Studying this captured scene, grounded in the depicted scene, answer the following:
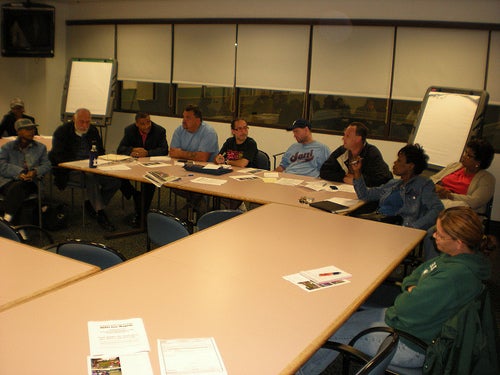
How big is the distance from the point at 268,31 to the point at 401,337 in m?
6.20

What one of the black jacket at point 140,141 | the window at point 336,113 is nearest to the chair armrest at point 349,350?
the black jacket at point 140,141

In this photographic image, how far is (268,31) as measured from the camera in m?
7.76

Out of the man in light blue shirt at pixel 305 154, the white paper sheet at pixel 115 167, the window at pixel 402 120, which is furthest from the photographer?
the window at pixel 402 120

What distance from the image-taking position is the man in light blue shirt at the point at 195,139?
605 cm

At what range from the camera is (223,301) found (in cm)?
225

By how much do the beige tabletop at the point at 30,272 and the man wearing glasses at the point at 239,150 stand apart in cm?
307

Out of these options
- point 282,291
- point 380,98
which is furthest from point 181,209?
point 282,291

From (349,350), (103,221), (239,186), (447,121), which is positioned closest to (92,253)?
(349,350)

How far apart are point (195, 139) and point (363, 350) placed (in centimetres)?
413

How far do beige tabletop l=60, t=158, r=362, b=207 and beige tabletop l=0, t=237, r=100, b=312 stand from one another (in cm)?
186

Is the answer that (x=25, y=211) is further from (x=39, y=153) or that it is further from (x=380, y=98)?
(x=380, y=98)

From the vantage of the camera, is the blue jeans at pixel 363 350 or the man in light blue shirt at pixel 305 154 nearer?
the blue jeans at pixel 363 350

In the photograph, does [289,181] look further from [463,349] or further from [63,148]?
[463,349]

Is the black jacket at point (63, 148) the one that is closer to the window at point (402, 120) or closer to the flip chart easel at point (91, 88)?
the flip chart easel at point (91, 88)
